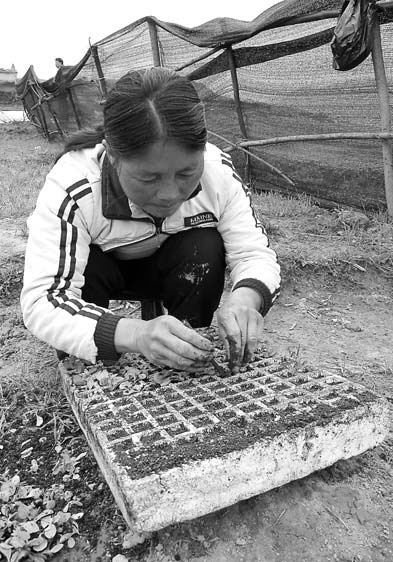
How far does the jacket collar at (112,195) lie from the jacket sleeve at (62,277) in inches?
1.8

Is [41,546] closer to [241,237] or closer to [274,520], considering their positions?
[274,520]

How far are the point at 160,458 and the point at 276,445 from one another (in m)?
0.27

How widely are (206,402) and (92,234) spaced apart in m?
0.65

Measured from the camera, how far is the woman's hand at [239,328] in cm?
154

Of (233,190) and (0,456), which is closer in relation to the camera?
(0,456)

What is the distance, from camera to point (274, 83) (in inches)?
164

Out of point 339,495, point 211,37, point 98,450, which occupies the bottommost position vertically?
point 339,495

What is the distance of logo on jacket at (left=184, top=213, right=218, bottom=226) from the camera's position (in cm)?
183

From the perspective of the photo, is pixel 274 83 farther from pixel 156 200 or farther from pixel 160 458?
pixel 160 458

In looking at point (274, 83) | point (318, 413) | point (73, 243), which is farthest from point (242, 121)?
point (318, 413)

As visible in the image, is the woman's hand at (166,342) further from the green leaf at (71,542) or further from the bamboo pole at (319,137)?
the bamboo pole at (319,137)

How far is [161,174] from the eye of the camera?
1397 mm

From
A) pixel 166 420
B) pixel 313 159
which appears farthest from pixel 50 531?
pixel 313 159

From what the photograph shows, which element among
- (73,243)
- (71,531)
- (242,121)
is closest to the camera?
(71,531)
